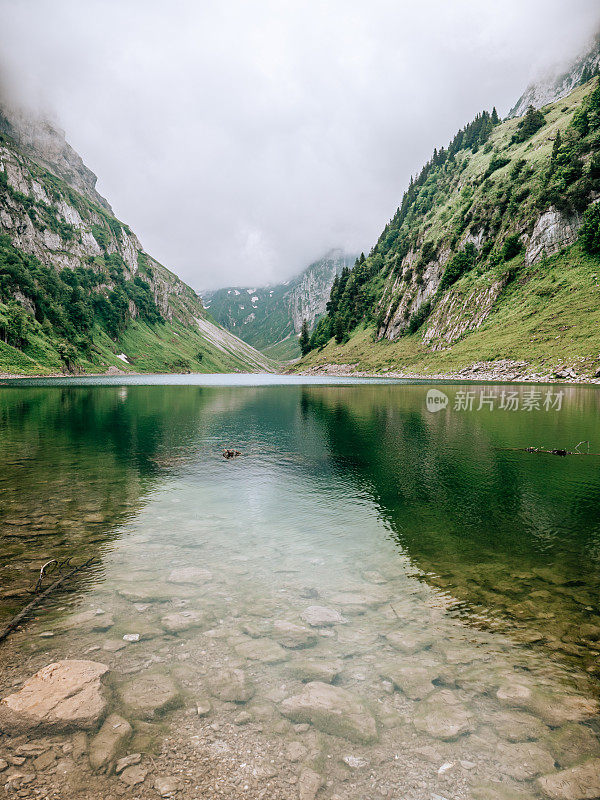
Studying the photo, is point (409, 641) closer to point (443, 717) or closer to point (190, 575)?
point (443, 717)

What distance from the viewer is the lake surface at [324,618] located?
19.9ft

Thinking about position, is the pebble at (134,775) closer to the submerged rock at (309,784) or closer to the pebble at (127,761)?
the pebble at (127,761)

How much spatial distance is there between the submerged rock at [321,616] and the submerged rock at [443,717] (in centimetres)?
304

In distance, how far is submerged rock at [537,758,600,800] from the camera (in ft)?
18.1

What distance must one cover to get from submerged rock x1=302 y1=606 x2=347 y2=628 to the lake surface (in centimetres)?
10

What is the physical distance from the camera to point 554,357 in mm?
101500

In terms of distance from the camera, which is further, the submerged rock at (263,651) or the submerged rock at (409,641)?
the submerged rock at (409,641)

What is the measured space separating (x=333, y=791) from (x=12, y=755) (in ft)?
16.2

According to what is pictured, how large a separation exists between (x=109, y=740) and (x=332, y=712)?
3867 millimetres

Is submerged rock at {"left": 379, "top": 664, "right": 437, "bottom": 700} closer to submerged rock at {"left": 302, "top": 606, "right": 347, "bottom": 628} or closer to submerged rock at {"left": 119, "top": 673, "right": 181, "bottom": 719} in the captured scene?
submerged rock at {"left": 302, "top": 606, "right": 347, "bottom": 628}

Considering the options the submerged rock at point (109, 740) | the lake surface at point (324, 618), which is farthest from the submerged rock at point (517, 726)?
the submerged rock at point (109, 740)

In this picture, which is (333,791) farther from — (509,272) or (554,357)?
(509,272)

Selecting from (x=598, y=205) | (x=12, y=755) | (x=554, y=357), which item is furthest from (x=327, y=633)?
(x=598, y=205)

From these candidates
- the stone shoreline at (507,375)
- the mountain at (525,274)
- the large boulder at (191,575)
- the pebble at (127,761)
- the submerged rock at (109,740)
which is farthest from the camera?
the mountain at (525,274)
